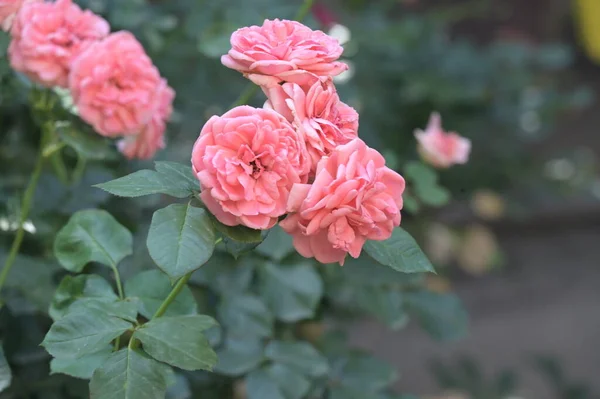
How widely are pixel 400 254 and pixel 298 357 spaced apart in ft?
0.95

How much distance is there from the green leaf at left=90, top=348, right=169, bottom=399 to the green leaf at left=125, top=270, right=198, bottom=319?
0.09 m

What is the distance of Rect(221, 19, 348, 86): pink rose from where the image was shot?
1.58ft

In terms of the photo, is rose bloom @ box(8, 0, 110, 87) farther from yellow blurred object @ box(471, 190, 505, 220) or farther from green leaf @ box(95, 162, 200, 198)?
yellow blurred object @ box(471, 190, 505, 220)

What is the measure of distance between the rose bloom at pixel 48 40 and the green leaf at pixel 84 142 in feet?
0.17

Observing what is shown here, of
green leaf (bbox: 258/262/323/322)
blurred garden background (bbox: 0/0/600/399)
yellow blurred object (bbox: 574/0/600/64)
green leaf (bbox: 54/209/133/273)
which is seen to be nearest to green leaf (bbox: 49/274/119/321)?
green leaf (bbox: 54/209/133/273)

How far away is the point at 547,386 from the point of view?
6.85ft

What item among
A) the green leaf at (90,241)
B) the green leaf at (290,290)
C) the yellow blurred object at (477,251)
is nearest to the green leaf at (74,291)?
the green leaf at (90,241)

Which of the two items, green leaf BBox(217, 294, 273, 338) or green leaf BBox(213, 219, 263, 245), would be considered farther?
green leaf BBox(217, 294, 273, 338)

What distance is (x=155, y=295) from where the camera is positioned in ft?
1.91

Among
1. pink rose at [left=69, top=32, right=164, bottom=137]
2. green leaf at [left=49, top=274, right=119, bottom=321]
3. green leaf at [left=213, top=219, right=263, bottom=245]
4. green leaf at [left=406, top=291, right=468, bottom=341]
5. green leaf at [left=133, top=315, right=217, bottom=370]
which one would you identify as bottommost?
green leaf at [left=406, top=291, right=468, bottom=341]

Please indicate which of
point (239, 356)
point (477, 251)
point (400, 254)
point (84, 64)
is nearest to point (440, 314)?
point (239, 356)

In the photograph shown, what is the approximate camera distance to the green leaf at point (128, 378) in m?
0.46

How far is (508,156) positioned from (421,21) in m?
0.41

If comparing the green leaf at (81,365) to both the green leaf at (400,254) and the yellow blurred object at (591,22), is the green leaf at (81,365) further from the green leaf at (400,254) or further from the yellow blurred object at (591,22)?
the yellow blurred object at (591,22)
